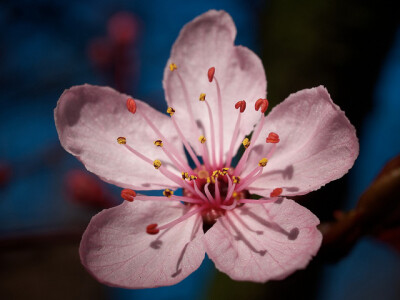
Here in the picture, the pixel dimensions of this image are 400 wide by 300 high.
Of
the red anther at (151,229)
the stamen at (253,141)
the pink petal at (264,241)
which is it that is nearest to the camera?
the pink petal at (264,241)

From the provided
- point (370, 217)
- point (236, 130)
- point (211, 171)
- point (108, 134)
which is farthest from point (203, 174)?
point (370, 217)

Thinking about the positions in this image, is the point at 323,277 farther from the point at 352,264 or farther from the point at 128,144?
the point at 352,264

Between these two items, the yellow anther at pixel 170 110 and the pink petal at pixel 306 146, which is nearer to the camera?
the pink petal at pixel 306 146

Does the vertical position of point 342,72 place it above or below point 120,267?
above

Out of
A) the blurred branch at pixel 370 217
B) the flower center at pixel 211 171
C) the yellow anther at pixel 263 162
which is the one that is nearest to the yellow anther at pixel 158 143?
the flower center at pixel 211 171

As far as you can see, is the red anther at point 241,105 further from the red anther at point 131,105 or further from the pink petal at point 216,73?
the red anther at point 131,105

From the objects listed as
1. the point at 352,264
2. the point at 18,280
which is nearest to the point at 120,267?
the point at 352,264

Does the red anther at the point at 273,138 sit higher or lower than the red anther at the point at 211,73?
lower
